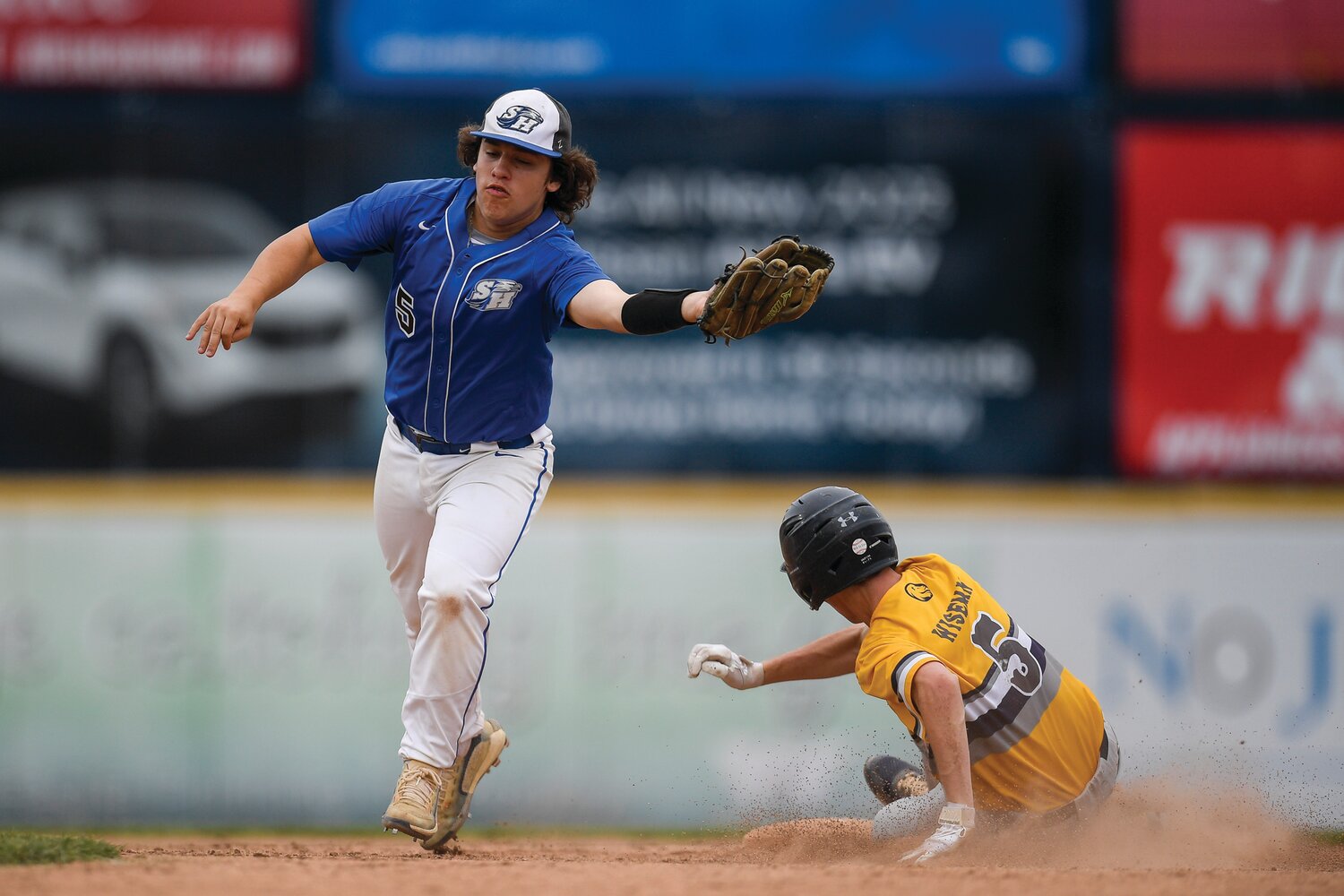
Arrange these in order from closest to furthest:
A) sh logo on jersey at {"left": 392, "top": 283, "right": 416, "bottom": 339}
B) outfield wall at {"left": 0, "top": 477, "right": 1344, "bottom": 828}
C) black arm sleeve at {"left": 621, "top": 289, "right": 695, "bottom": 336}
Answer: black arm sleeve at {"left": 621, "top": 289, "right": 695, "bottom": 336} → sh logo on jersey at {"left": 392, "top": 283, "right": 416, "bottom": 339} → outfield wall at {"left": 0, "top": 477, "right": 1344, "bottom": 828}

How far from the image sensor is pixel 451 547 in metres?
4.89

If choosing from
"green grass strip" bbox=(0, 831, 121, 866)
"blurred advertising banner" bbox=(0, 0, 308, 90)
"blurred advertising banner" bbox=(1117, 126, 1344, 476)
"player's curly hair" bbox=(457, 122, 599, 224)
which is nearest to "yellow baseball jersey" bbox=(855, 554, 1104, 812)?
"player's curly hair" bbox=(457, 122, 599, 224)

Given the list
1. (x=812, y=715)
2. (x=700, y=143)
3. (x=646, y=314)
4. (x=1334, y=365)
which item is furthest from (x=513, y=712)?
(x=1334, y=365)

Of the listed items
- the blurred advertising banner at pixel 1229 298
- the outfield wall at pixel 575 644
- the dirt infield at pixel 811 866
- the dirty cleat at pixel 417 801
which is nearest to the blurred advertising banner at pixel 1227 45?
the blurred advertising banner at pixel 1229 298

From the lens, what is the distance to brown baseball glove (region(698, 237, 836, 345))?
164 inches

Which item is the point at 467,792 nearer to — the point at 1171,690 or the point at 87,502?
the point at 87,502

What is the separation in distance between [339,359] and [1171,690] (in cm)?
463

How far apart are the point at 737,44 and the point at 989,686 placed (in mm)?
4600

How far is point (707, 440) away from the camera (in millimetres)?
8305

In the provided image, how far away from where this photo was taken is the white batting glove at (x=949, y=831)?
4.57m

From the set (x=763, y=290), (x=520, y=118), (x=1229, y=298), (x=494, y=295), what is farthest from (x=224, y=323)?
(x=1229, y=298)

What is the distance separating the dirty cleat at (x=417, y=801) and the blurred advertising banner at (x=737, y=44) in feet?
14.4

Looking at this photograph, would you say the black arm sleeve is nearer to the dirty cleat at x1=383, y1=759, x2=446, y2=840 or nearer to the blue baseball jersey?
the blue baseball jersey

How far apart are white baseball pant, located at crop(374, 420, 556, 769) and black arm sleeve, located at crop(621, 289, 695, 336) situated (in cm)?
92
